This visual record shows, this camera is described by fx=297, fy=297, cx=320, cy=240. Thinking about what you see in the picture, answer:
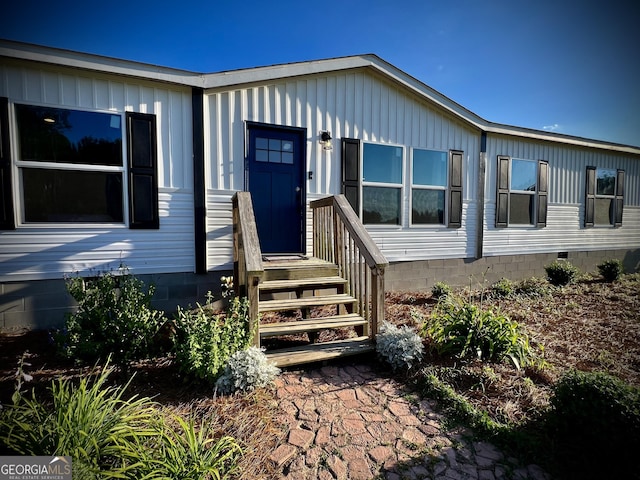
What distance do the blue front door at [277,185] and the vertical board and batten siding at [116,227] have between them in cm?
97

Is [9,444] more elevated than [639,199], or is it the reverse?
[639,199]

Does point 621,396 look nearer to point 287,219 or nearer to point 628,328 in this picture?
point 628,328

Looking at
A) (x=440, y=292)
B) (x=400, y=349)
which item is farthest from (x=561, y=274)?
(x=400, y=349)

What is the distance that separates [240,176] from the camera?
455 centimetres

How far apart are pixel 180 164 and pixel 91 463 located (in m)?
3.67

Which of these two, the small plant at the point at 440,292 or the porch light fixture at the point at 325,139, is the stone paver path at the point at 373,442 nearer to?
the small plant at the point at 440,292

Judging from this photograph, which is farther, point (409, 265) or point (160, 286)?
point (409, 265)

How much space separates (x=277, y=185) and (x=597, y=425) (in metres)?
4.36

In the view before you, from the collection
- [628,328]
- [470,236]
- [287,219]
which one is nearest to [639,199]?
[470,236]

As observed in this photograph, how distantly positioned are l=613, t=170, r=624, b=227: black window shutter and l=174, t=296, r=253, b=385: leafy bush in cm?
1073

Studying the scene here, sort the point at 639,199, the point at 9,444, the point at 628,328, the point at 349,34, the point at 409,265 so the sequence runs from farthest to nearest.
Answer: the point at 639,199 < the point at 409,265 < the point at 349,34 < the point at 628,328 < the point at 9,444

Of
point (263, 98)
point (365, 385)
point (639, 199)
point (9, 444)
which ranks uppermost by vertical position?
point (263, 98)

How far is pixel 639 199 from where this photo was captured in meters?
8.83

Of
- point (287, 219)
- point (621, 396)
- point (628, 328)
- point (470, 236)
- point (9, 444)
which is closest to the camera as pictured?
point (9, 444)
